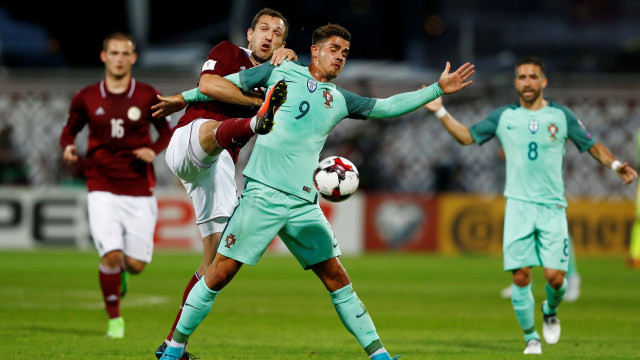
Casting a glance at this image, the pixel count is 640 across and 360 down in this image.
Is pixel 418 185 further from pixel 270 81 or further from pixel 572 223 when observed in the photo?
pixel 270 81

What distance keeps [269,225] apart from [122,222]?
11.1 ft

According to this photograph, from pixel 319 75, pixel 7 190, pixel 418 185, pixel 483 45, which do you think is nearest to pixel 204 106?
pixel 319 75

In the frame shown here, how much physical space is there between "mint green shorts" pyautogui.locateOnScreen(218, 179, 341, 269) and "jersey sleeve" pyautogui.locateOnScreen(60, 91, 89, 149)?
11.7ft

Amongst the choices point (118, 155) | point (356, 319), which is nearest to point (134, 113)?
point (118, 155)

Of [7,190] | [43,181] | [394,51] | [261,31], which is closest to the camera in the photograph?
[261,31]

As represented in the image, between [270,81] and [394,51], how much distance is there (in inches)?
856

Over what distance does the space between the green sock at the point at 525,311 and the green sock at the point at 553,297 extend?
0.40 metres

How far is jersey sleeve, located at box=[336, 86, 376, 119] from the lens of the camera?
7.00 meters

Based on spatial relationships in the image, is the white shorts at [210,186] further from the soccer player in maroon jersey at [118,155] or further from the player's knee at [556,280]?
the player's knee at [556,280]

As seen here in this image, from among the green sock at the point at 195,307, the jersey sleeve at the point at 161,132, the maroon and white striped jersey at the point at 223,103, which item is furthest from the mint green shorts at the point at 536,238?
the jersey sleeve at the point at 161,132

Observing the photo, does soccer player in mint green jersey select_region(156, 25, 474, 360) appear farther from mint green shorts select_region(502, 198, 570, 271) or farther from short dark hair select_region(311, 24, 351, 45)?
mint green shorts select_region(502, 198, 570, 271)

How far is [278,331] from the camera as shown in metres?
10.2

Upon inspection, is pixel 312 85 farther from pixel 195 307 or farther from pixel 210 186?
pixel 195 307

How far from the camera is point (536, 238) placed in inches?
365
